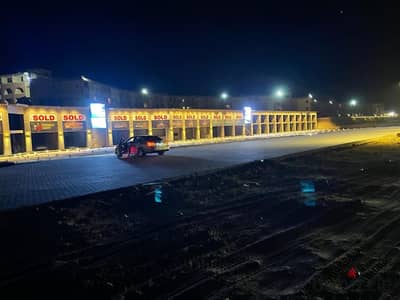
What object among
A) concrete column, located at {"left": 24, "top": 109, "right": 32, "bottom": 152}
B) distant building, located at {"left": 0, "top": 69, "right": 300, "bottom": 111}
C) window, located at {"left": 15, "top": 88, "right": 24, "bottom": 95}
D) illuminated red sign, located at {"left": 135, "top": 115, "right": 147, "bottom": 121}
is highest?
window, located at {"left": 15, "top": 88, "right": 24, "bottom": 95}

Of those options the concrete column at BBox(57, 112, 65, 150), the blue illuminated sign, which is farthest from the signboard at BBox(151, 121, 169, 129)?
the blue illuminated sign

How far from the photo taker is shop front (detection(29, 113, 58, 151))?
29766 millimetres

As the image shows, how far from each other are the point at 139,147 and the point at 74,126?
47.1ft

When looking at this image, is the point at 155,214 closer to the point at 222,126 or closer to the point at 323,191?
the point at 323,191

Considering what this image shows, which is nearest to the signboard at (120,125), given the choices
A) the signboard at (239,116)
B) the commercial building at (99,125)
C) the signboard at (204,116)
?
the commercial building at (99,125)

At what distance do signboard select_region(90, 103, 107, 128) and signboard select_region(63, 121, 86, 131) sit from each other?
120 cm

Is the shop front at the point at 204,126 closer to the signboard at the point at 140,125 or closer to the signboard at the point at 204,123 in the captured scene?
the signboard at the point at 204,123

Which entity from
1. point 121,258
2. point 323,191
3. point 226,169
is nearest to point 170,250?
point 121,258

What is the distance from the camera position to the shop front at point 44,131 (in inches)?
1172

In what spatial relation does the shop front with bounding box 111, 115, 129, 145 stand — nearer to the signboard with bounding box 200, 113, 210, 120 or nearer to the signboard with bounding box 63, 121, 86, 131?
the signboard with bounding box 63, 121, 86, 131

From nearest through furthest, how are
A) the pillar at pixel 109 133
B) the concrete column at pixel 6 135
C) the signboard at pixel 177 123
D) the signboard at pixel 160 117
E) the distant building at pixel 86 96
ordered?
the concrete column at pixel 6 135
the pillar at pixel 109 133
the signboard at pixel 160 117
the signboard at pixel 177 123
the distant building at pixel 86 96

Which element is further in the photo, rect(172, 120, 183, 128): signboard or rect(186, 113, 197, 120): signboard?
rect(186, 113, 197, 120): signboard

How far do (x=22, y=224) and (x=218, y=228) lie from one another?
4286 mm

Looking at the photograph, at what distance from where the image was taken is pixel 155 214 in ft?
25.8
